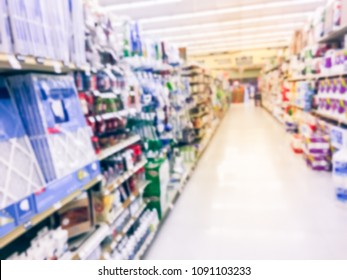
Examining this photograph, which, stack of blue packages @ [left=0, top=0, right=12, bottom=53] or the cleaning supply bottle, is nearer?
stack of blue packages @ [left=0, top=0, right=12, bottom=53]

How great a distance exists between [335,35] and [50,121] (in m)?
4.47

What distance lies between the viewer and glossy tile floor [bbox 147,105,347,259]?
2518 mm

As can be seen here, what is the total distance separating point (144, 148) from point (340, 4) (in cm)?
309

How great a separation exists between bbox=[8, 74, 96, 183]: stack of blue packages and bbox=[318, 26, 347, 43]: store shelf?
12.0 ft

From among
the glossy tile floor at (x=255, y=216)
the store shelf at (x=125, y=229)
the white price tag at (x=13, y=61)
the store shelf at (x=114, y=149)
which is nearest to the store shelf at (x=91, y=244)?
the store shelf at (x=125, y=229)

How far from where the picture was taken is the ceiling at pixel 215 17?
8469 mm

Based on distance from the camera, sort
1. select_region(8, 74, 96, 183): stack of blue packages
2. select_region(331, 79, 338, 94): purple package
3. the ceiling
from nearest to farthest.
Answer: select_region(8, 74, 96, 183): stack of blue packages, select_region(331, 79, 338, 94): purple package, the ceiling

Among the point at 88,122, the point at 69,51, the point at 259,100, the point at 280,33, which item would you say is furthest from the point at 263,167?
the point at 259,100

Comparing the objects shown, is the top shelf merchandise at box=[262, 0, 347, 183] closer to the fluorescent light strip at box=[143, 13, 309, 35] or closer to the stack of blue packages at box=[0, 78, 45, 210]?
the stack of blue packages at box=[0, 78, 45, 210]

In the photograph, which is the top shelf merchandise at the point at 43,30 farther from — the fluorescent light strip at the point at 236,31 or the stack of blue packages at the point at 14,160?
the fluorescent light strip at the point at 236,31

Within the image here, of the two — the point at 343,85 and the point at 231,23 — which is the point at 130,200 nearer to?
the point at 343,85

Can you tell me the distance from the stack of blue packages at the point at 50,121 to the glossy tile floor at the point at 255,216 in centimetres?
141

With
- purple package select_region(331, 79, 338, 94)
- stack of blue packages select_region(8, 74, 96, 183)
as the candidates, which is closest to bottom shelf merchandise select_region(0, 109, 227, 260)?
stack of blue packages select_region(8, 74, 96, 183)

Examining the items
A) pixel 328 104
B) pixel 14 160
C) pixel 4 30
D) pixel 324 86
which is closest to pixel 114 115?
pixel 14 160
